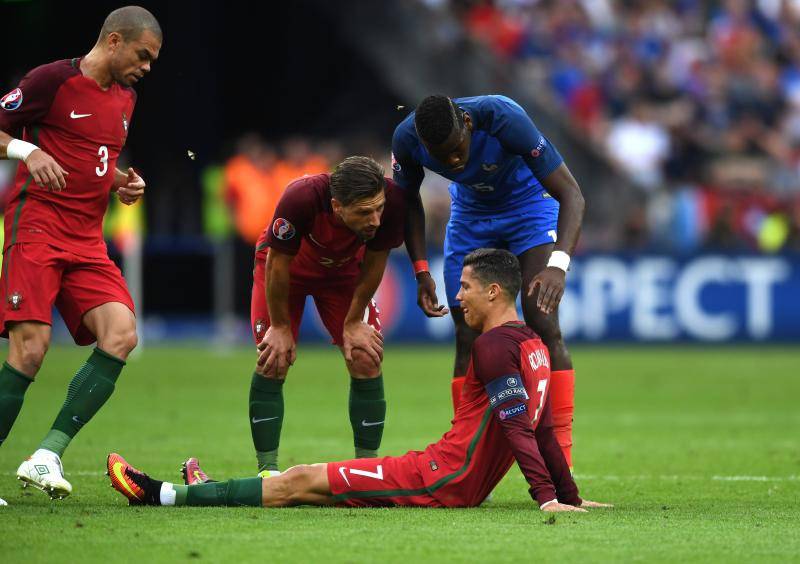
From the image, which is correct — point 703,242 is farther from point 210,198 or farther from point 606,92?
point 210,198

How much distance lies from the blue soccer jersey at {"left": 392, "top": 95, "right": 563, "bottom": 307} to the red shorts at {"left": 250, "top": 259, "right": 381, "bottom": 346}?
630 millimetres

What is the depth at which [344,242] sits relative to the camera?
802cm

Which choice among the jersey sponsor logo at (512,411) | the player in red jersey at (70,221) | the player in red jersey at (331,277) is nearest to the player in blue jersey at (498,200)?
the player in red jersey at (331,277)

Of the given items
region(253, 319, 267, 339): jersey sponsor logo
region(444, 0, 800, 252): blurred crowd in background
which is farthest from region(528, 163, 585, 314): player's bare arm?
region(444, 0, 800, 252): blurred crowd in background

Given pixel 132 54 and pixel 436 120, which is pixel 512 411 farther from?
pixel 132 54

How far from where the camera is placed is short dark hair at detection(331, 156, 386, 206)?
7.48 metres

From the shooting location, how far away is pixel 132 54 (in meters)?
7.50

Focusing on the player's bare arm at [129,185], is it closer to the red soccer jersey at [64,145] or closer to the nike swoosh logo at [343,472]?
the red soccer jersey at [64,145]

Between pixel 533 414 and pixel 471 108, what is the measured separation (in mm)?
1848

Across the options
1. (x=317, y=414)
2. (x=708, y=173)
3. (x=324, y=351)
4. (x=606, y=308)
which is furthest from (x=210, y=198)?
(x=317, y=414)

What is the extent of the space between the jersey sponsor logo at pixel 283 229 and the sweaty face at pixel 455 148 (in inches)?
33.4

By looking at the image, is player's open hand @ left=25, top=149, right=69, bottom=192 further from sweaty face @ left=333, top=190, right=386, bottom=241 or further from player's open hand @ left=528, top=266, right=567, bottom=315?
Answer: player's open hand @ left=528, top=266, right=567, bottom=315

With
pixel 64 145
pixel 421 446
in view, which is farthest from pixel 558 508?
pixel 421 446

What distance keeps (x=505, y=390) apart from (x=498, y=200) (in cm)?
184
